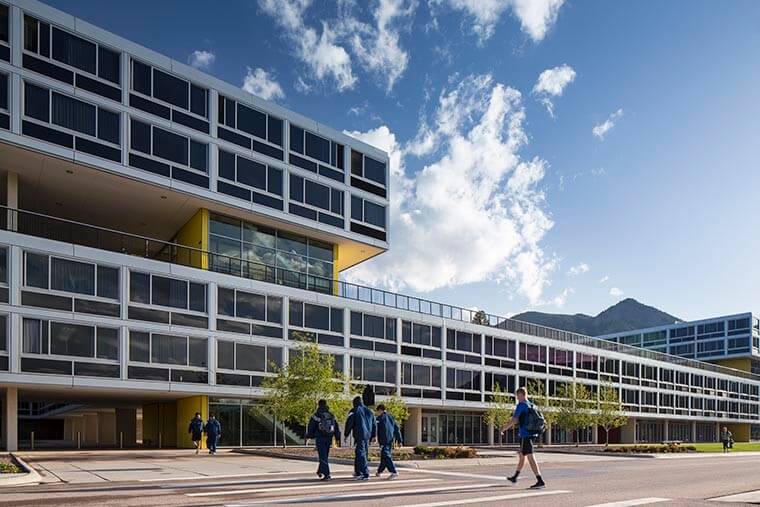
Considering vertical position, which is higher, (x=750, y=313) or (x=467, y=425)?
(x=750, y=313)

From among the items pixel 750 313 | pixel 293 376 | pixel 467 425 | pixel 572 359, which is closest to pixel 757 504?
pixel 293 376

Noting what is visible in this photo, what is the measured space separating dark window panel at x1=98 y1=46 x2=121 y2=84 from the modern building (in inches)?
3.6

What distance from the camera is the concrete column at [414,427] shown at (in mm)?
47125

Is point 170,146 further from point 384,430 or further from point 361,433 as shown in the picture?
point 361,433

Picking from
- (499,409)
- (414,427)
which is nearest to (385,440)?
(499,409)

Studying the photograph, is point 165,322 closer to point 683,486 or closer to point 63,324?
point 63,324

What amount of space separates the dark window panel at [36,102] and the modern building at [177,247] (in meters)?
0.05

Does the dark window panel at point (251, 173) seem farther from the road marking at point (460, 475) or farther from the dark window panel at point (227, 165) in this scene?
the road marking at point (460, 475)

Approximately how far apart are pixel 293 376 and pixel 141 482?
50.7ft

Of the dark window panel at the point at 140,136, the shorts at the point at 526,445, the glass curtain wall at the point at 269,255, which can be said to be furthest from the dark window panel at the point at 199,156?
the shorts at the point at 526,445

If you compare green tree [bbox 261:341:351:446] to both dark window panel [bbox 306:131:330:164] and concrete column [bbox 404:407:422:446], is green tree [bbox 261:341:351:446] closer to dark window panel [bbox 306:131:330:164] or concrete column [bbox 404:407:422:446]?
dark window panel [bbox 306:131:330:164]

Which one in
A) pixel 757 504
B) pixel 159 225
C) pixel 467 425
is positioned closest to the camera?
pixel 757 504

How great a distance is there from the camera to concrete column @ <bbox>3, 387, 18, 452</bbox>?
28188 mm

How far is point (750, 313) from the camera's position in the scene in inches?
4011
